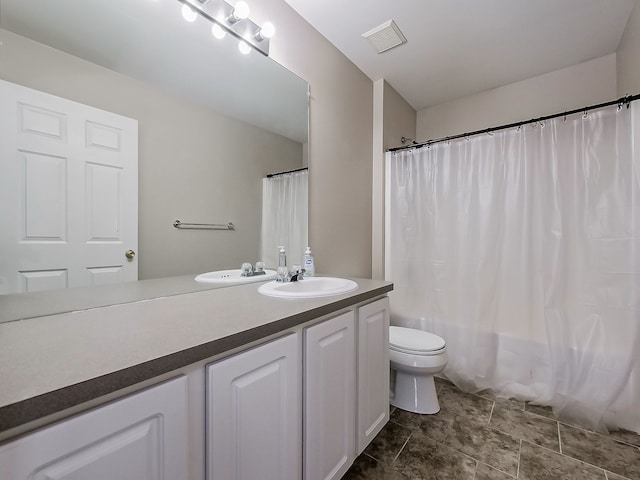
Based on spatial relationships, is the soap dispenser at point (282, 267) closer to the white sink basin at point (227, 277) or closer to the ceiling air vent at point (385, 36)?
the white sink basin at point (227, 277)

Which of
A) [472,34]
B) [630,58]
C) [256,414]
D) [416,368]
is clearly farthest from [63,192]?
[630,58]

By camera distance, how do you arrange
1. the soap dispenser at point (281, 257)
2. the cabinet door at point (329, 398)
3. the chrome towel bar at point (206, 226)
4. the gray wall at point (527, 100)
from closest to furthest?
1. the cabinet door at point (329, 398)
2. the chrome towel bar at point (206, 226)
3. the soap dispenser at point (281, 257)
4. the gray wall at point (527, 100)

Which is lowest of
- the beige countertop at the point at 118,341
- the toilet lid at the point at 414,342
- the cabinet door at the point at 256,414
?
the toilet lid at the point at 414,342

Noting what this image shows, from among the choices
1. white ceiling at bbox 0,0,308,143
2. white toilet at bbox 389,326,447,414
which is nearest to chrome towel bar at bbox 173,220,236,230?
white ceiling at bbox 0,0,308,143

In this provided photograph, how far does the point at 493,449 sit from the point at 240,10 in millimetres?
2500

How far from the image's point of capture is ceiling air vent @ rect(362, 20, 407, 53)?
5.89 ft

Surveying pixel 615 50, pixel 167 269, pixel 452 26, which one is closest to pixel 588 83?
pixel 615 50

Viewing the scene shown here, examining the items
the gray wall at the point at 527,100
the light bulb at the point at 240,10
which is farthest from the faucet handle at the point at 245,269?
the gray wall at the point at 527,100

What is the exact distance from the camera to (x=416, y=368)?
1690 mm

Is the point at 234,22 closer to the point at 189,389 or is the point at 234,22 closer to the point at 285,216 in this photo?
the point at 285,216

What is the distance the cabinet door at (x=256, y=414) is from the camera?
712 millimetres

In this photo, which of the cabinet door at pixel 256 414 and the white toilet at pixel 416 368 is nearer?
the cabinet door at pixel 256 414

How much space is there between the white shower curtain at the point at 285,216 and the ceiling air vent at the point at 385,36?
1.02 metres

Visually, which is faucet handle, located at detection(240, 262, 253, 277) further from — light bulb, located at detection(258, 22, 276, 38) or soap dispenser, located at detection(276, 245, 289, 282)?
light bulb, located at detection(258, 22, 276, 38)
